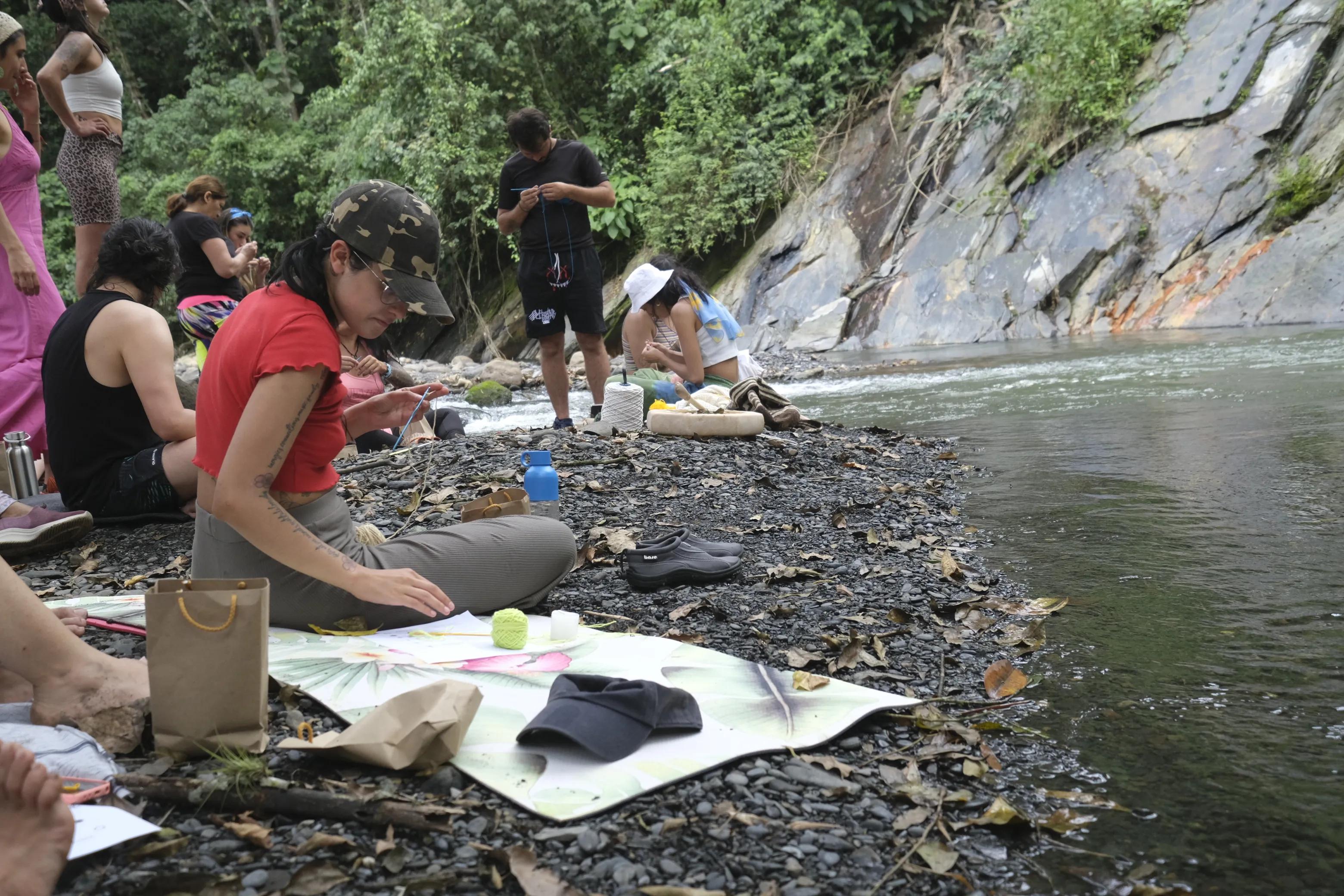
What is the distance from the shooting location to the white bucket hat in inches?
298

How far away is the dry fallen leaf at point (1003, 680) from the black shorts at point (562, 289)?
483cm

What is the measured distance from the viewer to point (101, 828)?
6.27 feet

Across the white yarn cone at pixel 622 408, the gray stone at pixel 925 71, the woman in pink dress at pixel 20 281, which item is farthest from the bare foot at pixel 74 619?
the gray stone at pixel 925 71

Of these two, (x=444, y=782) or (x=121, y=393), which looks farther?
(x=121, y=393)

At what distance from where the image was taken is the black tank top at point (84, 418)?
4438 mm

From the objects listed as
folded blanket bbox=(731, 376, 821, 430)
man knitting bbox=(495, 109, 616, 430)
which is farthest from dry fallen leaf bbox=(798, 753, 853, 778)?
man knitting bbox=(495, 109, 616, 430)

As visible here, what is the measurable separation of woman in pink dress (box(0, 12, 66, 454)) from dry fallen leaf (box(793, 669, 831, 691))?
435 cm

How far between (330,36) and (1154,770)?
27.8m

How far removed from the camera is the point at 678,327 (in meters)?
7.54

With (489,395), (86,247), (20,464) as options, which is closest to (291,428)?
(20,464)

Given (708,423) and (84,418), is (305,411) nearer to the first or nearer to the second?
(84,418)

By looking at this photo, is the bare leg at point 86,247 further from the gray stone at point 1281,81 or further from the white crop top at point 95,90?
the gray stone at point 1281,81

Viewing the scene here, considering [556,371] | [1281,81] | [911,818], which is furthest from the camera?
[1281,81]

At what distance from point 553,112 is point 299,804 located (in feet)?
62.4
